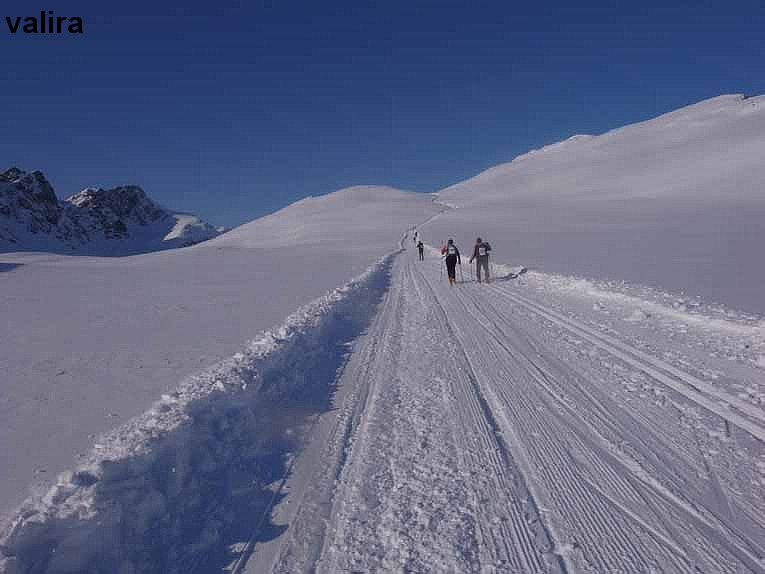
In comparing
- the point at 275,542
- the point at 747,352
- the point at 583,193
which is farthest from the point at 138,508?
the point at 583,193

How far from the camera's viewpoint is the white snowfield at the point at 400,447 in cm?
304

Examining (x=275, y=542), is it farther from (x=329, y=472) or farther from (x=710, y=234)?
(x=710, y=234)

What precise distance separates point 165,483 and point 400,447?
2090mm

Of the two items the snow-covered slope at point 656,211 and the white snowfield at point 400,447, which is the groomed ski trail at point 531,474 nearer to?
the white snowfield at point 400,447

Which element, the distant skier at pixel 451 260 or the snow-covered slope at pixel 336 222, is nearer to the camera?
the distant skier at pixel 451 260

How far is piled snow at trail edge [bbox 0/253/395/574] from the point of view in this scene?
297 centimetres

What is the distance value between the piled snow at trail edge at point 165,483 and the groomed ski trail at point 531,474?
2.03ft

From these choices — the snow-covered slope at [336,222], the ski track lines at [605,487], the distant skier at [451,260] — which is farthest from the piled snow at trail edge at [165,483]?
the snow-covered slope at [336,222]

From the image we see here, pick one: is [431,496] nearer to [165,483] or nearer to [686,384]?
[165,483]

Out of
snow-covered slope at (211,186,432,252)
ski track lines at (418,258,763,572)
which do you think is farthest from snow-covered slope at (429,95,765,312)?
snow-covered slope at (211,186,432,252)

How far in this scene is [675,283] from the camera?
507 inches

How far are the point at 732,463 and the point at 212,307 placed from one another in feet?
40.8

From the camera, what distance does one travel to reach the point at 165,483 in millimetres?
3795

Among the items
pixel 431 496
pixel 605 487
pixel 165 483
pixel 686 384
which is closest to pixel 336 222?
pixel 686 384
